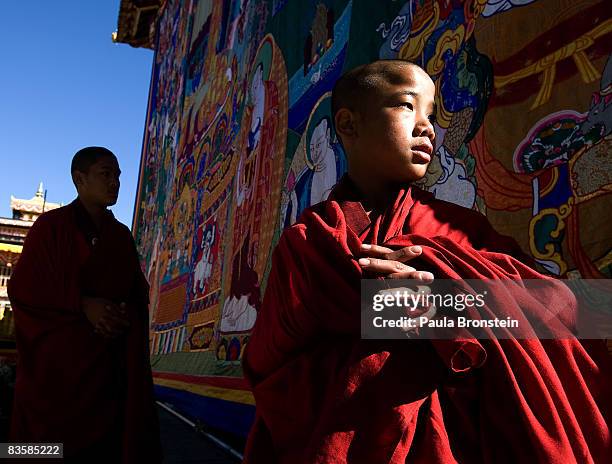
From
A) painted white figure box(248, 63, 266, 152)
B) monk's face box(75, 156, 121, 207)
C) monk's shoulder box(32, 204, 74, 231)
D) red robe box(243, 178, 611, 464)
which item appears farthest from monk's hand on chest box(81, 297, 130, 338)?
painted white figure box(248, 63, 266, 152)

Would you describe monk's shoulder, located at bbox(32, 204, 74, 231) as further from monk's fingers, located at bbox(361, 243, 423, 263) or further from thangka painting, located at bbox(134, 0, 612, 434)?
monk's fingers, located at bbox(361, 243, 423, 263)

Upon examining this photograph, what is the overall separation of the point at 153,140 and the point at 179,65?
1.72 metres

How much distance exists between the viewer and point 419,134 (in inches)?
34.4

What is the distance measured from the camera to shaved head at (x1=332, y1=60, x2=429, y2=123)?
2.95 feet

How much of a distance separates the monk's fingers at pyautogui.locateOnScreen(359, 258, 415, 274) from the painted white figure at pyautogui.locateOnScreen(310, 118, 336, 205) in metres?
1.90

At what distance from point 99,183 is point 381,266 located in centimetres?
183

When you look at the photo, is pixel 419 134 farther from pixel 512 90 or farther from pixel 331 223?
pixel 512 90

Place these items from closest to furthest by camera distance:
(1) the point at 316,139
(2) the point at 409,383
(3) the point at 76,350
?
(2) the point at 409,383 → (3) the point at 76,350 → (1) the point at 316,139

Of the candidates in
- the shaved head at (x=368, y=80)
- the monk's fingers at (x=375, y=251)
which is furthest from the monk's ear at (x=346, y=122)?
the monk's fingers at (x=375, y=251)

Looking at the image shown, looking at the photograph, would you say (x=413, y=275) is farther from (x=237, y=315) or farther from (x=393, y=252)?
(x=237, y=315)

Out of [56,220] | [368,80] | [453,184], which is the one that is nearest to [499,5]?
[453,184]

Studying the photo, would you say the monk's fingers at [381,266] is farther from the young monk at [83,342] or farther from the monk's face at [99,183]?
the monk's face at [99,183]

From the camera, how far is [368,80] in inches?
36.3

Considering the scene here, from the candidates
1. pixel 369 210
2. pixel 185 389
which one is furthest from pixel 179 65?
pixel 369 210
